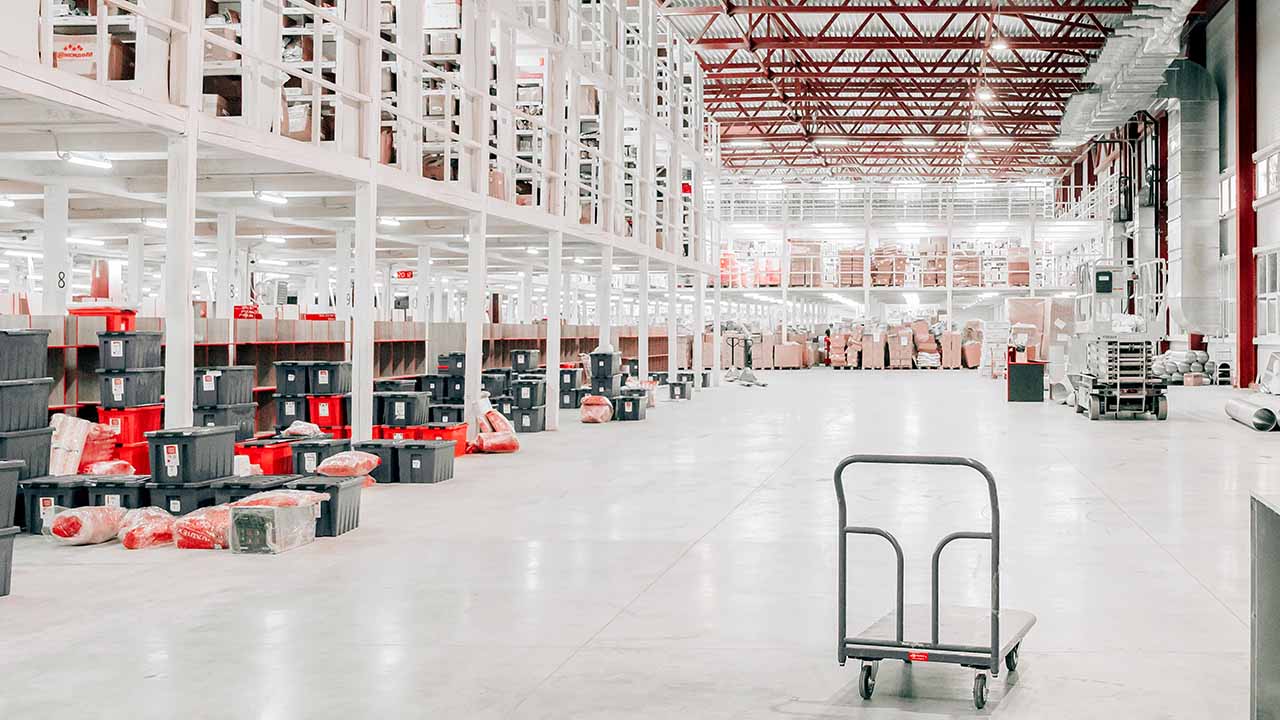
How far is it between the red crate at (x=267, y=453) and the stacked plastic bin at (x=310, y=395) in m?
2.06

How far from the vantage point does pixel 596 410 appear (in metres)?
18.4

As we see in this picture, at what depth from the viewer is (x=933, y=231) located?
45219 mm

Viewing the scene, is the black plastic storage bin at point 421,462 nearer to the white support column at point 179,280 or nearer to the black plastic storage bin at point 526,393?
the white support column at point 179,280

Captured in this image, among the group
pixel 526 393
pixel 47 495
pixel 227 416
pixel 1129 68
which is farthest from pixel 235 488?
pixel 1129 68

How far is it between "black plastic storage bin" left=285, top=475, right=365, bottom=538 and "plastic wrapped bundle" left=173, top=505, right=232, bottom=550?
2.12 feet

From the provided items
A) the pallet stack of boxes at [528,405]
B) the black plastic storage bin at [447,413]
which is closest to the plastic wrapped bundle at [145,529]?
the black plastic storage bin at [447,413]

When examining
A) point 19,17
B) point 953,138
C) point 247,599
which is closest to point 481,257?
point 19,17

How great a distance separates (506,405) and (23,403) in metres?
9.27

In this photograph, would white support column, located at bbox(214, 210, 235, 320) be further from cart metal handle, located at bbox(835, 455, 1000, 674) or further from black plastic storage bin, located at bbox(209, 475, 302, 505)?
cart metal handle, located at bbox(835, 455, 1000, 674)

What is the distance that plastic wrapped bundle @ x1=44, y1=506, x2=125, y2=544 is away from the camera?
777 centimetres

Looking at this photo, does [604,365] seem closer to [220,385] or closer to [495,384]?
[495,384]

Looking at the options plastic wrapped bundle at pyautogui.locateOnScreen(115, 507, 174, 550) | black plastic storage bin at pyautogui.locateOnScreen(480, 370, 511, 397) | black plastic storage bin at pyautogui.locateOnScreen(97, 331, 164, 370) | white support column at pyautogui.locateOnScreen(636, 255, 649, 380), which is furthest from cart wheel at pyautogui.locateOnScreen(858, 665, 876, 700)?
white support column at pyautogui.locateOnScreen(636, 255, 649, 380)

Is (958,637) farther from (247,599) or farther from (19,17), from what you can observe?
(19,17)

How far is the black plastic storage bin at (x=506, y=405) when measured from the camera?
55.3ft
